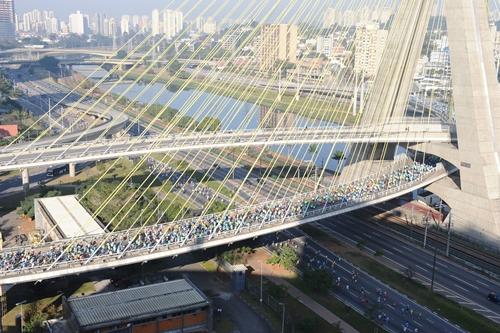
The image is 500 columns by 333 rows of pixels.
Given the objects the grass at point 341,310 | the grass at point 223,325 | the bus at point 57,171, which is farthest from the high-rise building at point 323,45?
the grass at point 223,325

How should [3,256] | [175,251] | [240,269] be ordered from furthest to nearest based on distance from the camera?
1. [240,269]
2. [175,251]
3. [3,256]

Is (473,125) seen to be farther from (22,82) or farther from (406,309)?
(22,82)

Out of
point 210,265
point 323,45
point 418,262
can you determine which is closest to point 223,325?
point 210,265

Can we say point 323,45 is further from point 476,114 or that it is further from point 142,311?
point 142,311

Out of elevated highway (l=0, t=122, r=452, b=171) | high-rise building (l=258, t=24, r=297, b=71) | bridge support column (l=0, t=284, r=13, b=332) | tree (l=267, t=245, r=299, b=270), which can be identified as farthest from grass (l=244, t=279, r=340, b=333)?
high-rise building (l=258, t=24, r=297, b=71)

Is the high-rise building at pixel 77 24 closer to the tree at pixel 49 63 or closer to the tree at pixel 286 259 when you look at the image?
the tree at pixel 49 63

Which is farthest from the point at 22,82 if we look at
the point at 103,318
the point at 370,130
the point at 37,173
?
the point at 103,318
